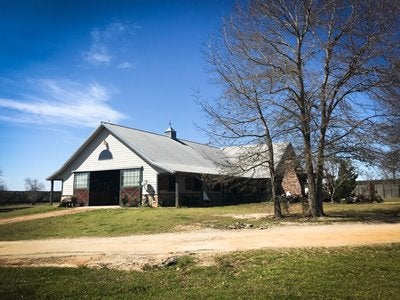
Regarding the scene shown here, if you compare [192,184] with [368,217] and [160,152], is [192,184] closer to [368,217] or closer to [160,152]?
[160,152]

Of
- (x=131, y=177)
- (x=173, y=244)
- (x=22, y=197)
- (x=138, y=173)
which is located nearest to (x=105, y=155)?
(x=131, y=177)

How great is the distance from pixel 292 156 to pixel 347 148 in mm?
2643

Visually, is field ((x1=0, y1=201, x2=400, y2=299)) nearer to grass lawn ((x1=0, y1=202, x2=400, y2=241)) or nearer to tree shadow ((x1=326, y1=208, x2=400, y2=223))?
grass lawn ((x1=0, y1=202, x2=400, y2=241))

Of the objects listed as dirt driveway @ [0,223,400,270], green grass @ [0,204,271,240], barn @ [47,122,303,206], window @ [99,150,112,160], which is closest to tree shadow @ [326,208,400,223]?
dirt driveway @ [0,223,400,270]

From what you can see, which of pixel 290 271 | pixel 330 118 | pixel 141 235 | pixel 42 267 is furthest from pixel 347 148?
pixel 42 267

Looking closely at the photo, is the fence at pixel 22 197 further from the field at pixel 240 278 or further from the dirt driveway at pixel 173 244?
the field at pixel 240 278

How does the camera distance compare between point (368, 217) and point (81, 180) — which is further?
point (81, 180)

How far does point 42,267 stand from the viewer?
10.2 m

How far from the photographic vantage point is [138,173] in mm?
31672

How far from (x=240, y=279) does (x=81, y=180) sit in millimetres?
28542

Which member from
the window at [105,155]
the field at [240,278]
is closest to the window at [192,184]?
the window at [105,155]

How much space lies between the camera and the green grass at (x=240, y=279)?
748 cm

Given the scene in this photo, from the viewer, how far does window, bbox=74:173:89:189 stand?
34531 millimetres

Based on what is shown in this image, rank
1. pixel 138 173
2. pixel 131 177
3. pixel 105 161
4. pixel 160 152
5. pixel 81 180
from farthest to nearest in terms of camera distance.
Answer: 1. pixel 81 180
2. pixel 160 152
3. pixel 105 161
4. pixel 131 177
5. pixel 138 173
